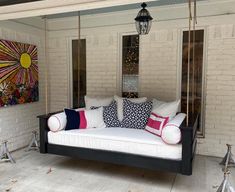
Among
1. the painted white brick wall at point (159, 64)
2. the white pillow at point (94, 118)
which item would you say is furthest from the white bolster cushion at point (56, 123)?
the painted white brick wall at point (159, 64)

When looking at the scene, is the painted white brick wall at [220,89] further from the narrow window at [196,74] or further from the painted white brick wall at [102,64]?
the painted white brick wall at [102,64]

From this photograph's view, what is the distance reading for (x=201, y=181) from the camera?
9.95 feet

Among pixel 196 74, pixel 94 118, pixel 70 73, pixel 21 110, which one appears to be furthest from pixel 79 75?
pixel 196 74

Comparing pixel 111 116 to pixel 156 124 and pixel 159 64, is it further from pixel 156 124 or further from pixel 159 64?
pixel 159 64

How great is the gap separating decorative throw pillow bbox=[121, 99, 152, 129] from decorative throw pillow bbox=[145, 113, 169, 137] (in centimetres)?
16

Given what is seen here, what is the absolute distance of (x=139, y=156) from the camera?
2.88m

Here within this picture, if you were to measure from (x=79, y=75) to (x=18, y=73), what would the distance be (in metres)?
1.18

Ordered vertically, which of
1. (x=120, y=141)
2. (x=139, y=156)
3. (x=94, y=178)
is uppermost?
(x=120, y=141)

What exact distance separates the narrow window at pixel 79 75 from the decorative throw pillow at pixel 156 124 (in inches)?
73.6

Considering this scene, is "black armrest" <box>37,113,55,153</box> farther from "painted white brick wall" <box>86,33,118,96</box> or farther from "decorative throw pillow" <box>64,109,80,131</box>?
"painted white brick wall" <box>86,33,118,96</box>

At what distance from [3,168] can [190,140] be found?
2.68 m

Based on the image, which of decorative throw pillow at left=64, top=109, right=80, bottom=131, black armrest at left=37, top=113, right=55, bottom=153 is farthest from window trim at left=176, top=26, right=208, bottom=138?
black armrest at left=37, top=113, right=55, bottom=153

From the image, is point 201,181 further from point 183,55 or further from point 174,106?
point 183,55

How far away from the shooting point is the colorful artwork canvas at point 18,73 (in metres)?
3.90
